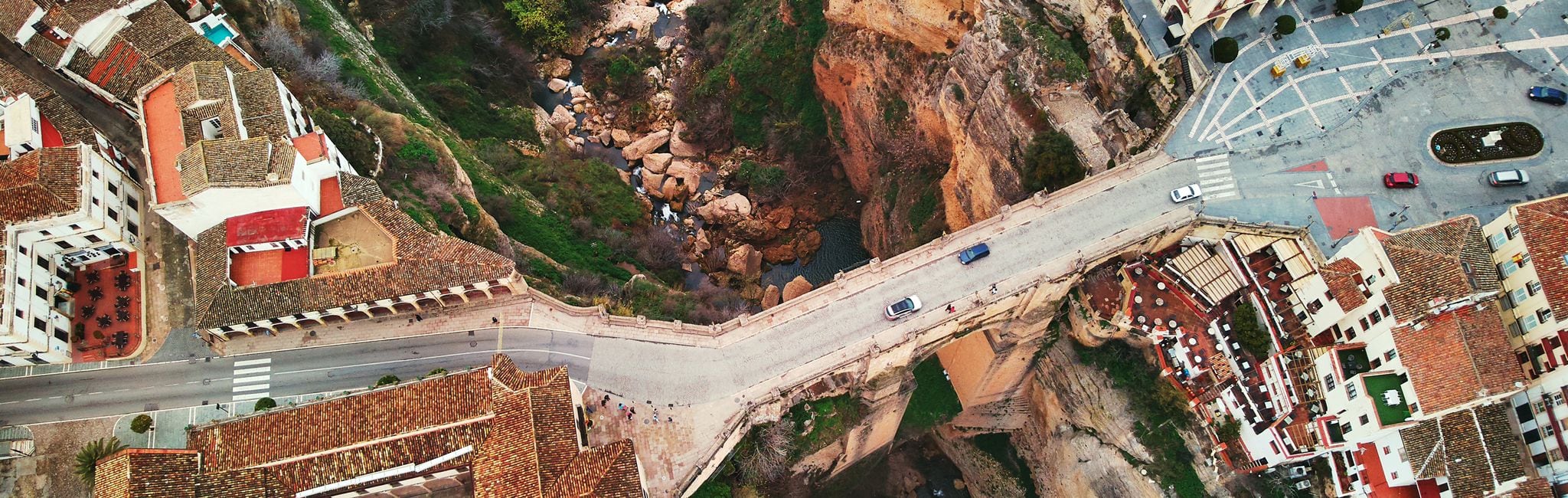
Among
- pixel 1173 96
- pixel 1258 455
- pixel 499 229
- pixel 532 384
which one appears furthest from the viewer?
pixel 499 229

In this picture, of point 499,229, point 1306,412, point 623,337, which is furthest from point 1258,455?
point 499,229

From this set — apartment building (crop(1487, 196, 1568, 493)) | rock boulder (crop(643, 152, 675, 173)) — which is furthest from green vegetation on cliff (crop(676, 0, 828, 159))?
apartment building (crop(1487, 196, 1568, 493))

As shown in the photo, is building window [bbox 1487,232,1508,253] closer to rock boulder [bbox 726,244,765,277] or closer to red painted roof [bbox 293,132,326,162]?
rock boulder [bbox 726,244,765,277]

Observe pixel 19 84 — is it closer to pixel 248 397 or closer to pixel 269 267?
pixel 269 267

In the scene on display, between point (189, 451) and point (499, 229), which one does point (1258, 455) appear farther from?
point (189, 451)

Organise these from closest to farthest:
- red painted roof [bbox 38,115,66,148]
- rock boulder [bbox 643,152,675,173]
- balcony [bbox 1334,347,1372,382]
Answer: balcony [bbox 1334,347,1372,382]
red painted roof [bbox 38,115,66,148]
rock boulder [bbox 643,152,675,173]

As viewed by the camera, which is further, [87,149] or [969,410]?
[969,410]
